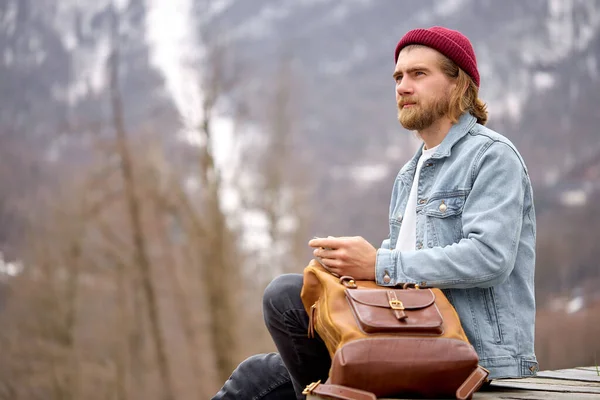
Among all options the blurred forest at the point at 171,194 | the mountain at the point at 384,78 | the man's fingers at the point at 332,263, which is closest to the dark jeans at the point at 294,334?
the man's fingers at the point at 332,263

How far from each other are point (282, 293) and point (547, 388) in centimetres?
107

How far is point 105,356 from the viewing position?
63.8ft

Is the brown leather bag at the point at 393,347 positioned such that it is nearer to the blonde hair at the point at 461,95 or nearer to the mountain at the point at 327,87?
the blonde hair at the point at 461,95

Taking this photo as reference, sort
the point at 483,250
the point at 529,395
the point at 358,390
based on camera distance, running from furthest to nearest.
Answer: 1. the point at 529,395
2. the point at 483,250
3. the point at 358,390

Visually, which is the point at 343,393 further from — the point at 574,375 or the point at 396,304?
the point at 574,375

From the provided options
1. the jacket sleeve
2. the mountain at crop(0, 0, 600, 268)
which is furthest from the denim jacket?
the mountain at crop(0, 0, 600, 268)

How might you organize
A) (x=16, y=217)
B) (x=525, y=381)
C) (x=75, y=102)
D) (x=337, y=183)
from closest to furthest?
1. (x=525, y=381)
2. (x=16, y=217)
3. (x=75, y=102)
4. (x=337, y=183)

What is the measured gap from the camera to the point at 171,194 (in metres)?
18.8

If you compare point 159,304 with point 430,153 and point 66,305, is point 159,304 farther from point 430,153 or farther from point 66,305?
point 430,153

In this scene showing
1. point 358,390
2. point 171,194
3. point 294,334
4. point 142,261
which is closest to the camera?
point 358,390

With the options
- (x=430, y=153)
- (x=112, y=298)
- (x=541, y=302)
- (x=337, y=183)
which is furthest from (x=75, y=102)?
(x=430, y=153)

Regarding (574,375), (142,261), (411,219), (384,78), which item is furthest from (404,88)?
(384,78)

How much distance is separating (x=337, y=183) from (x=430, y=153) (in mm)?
30799

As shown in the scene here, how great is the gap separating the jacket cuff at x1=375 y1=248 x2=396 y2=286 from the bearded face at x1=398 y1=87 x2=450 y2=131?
58 cm
